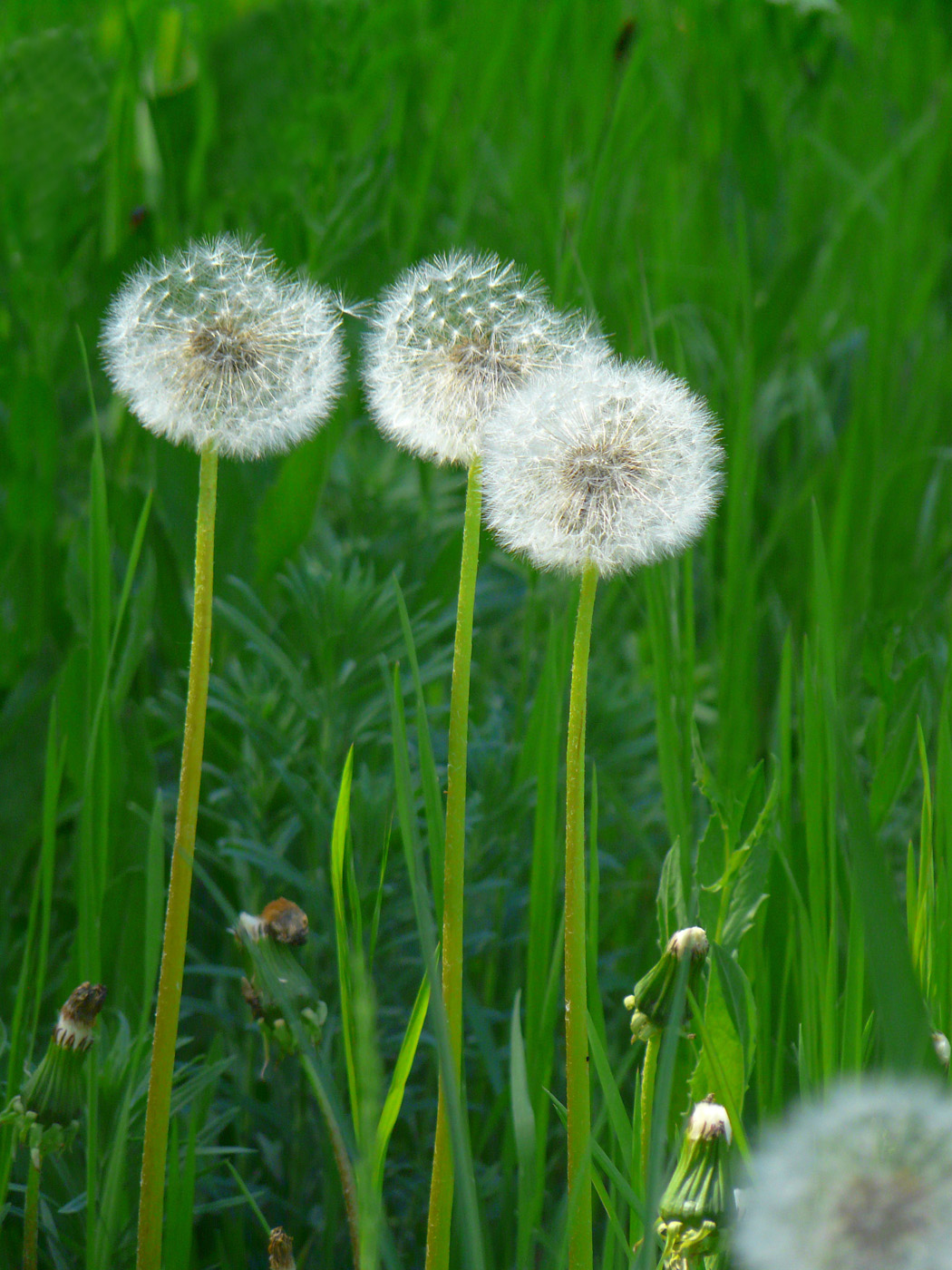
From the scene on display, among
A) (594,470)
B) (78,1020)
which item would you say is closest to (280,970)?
(78,1020)

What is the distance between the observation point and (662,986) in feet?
2.53

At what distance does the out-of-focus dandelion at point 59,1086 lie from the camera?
81cm

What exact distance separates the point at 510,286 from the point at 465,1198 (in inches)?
24.4

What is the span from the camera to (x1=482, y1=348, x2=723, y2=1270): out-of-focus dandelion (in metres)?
0.77

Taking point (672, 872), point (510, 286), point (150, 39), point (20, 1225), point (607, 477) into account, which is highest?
point (150, 39)

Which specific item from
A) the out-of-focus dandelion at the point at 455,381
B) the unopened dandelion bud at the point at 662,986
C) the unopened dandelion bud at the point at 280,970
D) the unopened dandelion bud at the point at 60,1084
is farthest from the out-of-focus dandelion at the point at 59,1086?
the unopened dandelion bud at the point at 662,986

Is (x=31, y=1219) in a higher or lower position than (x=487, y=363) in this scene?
lower

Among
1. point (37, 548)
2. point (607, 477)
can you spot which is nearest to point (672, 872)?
point (607, 477)

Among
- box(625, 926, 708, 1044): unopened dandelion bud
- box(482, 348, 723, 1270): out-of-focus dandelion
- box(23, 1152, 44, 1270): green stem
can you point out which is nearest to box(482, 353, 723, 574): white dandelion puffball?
box(482, 348, 723, 1270): out-of-focus dandelion

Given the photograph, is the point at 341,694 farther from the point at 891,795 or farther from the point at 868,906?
the point at 868,906

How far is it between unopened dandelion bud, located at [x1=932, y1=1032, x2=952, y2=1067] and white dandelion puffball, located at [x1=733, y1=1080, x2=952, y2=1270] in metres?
0.30

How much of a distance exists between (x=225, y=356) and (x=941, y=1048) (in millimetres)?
654

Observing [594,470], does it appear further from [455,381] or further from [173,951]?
[173,951]

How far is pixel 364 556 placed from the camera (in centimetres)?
169
